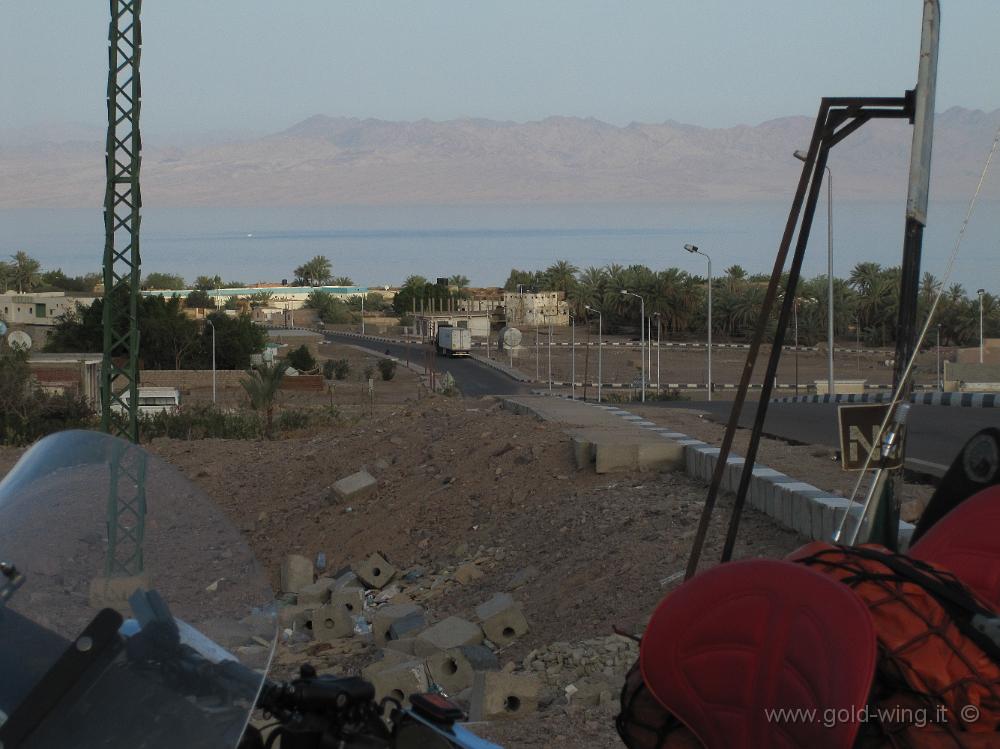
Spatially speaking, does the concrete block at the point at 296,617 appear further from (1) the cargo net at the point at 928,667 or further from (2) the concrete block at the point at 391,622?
(1) the cargo net at the point at 928,667

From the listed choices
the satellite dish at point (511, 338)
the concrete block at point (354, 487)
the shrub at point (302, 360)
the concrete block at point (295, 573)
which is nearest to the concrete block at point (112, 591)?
the concrete block at point (295, 573)

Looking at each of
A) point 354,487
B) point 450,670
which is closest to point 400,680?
point 450,670

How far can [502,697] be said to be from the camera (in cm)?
651

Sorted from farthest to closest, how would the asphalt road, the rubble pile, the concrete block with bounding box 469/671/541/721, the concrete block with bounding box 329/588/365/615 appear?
1. the asphalt road
2. the concrete block with bounding box 329/588/365/615
3. the rubble pile
4. the concrete block with bounding box 469/671/541/721

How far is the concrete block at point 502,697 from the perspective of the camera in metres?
6.46

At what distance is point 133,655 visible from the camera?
2.26 m

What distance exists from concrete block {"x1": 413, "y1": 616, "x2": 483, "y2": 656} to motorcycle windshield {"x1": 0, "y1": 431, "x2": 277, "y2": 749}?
6.31 m

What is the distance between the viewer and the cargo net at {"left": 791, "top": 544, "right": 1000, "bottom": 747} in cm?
247

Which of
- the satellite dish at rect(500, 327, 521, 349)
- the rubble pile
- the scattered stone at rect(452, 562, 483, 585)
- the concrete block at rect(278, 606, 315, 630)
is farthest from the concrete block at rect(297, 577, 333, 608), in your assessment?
the satellite dish at rect(500, 327, 521, 349)

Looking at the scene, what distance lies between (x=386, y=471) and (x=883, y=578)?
15.8m

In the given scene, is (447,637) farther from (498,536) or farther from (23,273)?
(23,273)

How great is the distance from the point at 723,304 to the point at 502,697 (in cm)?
10649

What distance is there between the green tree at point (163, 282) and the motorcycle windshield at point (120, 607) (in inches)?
7118

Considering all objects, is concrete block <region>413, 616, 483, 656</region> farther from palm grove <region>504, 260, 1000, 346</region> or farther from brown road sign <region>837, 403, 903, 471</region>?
palm grove <region>504, 260, 1000, 346</region>
